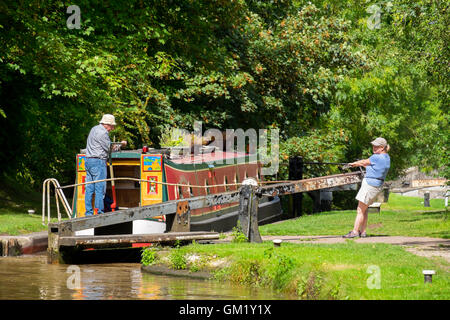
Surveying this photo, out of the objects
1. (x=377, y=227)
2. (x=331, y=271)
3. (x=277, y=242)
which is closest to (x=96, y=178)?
(x=277, y=242)

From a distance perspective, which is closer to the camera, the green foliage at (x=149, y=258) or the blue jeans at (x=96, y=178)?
the green foliage at (x=149, y=258)

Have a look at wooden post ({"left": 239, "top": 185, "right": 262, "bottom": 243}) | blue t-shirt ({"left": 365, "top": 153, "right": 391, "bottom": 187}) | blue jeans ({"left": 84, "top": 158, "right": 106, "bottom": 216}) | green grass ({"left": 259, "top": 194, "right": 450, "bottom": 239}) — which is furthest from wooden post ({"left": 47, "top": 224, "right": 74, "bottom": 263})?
green grass ({"left": 259, "top": 194, "right": 450, "bottom": 239})

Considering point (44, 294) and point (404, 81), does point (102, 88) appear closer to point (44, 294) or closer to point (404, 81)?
point (44, 294)

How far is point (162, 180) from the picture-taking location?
13.9 meters

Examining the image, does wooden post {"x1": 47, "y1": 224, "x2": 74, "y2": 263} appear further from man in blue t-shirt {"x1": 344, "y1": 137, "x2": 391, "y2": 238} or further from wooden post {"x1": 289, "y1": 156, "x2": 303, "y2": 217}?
wooden post {"x1": 289, "y1": 156, "x2": 303, "y2": 217}

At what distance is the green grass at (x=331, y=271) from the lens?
7.83 metres

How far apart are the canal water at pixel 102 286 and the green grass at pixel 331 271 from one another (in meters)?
0.23

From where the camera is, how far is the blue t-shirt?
12.8 metres

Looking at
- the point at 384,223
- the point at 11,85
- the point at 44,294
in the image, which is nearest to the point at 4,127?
the point at 11,85

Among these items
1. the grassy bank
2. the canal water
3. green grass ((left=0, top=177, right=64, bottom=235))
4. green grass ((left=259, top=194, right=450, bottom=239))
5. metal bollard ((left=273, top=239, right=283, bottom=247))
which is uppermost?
green grass ((left=0, top=177, right=64, bottom=235))

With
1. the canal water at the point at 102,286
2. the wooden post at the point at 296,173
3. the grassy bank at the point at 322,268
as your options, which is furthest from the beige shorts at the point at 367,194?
the wooden post at the point at 296,173

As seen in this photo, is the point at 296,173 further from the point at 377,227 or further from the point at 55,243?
the point at 55,243

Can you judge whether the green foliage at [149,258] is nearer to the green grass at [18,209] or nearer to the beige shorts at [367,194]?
the green grass at [18,209]

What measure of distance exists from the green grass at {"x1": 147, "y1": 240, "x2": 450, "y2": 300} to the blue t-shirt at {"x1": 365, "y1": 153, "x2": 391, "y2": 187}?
89.8 inches
